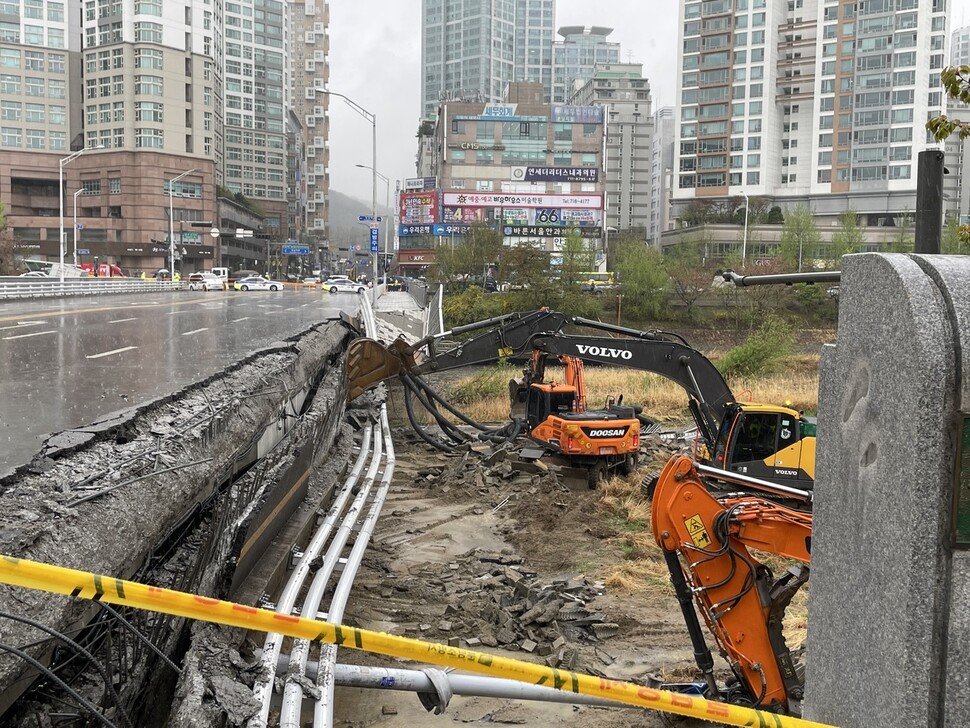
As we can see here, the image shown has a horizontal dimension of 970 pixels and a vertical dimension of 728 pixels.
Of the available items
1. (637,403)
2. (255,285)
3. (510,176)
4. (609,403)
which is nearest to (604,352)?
(609,403)

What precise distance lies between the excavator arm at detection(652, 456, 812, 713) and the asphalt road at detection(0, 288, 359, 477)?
4302mm

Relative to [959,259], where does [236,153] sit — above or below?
above

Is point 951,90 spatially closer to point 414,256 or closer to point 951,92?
point 951,92

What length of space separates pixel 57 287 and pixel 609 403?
36.5 metres

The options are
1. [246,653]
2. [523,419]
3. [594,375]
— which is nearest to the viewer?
[246,653]

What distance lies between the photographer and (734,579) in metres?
6.59

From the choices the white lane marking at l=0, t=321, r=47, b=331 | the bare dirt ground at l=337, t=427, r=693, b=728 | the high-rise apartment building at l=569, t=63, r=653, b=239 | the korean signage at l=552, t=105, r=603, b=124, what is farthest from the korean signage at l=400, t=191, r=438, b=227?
the bare dirt ground at l=337, t=427, r=693, b=728

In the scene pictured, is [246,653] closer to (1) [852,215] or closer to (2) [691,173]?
(1) [852,215]

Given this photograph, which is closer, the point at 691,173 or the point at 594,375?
the point at 594,375

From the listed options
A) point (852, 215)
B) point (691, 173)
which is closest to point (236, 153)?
point (691, 173)

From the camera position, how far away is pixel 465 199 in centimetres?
12538

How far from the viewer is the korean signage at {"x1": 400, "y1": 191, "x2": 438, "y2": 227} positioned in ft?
409

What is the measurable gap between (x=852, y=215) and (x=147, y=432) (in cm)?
9165

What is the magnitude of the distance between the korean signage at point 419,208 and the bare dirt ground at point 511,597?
4328 inches
